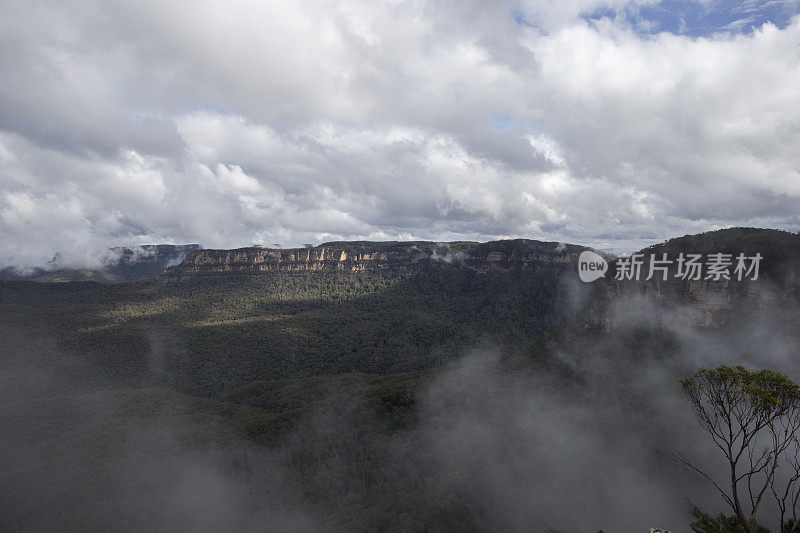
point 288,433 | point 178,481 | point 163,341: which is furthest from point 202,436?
point 163,341

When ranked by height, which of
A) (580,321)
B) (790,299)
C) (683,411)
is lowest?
(683,411)

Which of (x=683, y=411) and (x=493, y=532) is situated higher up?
(x=683, y=411)

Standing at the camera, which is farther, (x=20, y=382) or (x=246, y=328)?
(x=246, y=328)

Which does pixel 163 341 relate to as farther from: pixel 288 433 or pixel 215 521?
pixel 215 521

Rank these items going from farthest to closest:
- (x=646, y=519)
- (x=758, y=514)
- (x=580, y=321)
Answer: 1. (x=580, y=321)
2. (x=646, y=519)
3. (x=758, y=514)

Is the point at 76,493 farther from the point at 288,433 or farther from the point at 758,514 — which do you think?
the point at 758,514

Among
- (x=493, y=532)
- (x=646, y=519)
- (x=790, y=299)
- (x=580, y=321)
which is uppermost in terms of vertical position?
(x=790, y=299)

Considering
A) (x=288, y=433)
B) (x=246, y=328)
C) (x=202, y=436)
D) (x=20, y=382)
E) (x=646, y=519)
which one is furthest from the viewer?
(x=246, y=328)

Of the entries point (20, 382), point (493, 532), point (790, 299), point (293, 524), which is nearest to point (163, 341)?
point (20, 382)

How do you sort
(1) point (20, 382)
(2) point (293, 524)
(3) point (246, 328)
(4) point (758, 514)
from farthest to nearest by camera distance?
(3) point (246, 328), (1) point (20, 382), (2) point (293, 524), (4) point (758, 514)
